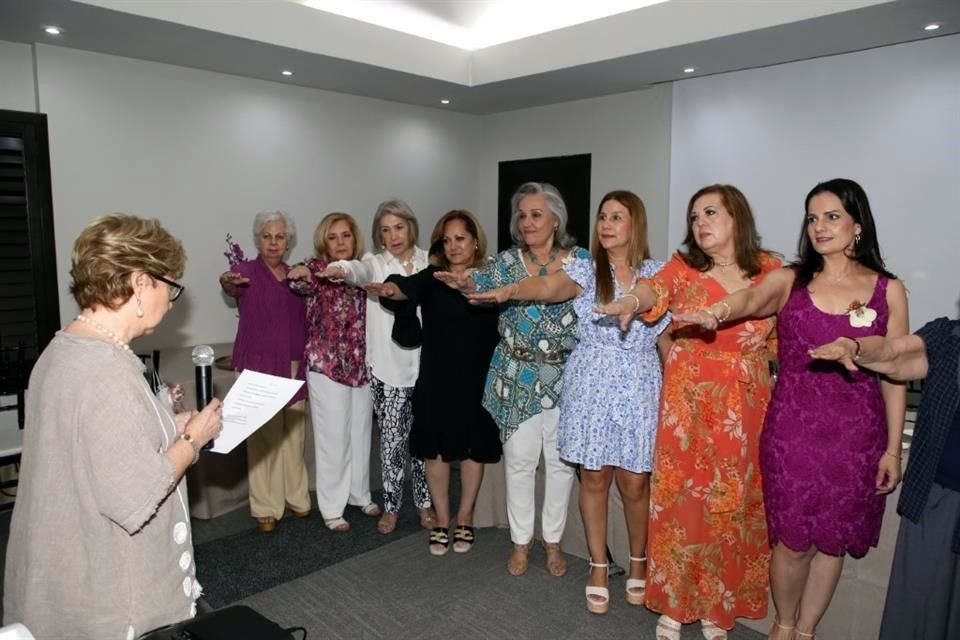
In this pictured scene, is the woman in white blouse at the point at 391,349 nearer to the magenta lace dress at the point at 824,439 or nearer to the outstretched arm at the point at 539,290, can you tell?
the outstretched arm at the point at 539,290

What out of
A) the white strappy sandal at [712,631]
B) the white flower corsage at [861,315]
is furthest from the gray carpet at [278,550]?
the white flower corsage at [861,315]

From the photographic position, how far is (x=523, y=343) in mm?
2811

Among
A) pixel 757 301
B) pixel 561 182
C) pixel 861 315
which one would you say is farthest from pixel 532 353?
pixel 561 182

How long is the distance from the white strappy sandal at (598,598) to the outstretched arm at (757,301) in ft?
4.02

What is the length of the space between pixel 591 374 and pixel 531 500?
75 centimetres

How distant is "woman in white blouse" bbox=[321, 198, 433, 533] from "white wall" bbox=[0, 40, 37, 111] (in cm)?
265

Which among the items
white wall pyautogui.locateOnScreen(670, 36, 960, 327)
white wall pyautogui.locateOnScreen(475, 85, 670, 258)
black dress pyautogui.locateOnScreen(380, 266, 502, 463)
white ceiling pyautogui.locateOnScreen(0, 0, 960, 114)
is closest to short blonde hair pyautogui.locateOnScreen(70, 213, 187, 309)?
black dress pyautogui.locateOnScreen(380, 266, 502, 463)

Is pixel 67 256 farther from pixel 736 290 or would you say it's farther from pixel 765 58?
pixel 765 58

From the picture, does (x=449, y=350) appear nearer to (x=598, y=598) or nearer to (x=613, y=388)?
(x=613, y=388)

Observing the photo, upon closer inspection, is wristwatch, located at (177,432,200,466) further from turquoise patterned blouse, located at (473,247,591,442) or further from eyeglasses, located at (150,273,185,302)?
turquoise patterned blouse, located at (473,247,591,442)

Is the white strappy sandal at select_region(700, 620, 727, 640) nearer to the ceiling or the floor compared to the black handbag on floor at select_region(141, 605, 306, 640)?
nearer to the floor

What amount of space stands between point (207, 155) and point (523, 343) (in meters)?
3.42

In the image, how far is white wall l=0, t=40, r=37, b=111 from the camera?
423cm

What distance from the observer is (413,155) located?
655 centimetres
